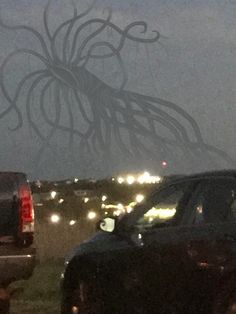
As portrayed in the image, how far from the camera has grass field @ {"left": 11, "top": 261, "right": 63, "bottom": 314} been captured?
13.8 m

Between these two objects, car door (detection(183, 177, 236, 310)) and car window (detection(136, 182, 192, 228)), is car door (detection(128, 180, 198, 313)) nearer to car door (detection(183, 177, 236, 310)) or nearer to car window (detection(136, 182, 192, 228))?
car window (detection(136, 182, 192, 228))

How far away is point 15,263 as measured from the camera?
11719mm

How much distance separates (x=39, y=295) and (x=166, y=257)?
20.3 feet

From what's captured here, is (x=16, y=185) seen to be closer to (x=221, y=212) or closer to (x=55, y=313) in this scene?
(x=55, y=313)

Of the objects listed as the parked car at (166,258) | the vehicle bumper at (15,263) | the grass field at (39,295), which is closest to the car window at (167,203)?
the parked car at (166,258)

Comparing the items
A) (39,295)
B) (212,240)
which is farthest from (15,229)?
(39,295)

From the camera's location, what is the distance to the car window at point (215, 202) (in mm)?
9291

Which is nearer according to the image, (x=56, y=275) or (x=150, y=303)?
(x=150, y=303)

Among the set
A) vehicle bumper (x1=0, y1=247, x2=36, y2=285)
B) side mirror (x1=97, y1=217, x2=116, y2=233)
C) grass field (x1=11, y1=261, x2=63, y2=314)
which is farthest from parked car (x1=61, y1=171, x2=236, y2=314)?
grass field (x1=11, y1=261, x2=63, y2=314)

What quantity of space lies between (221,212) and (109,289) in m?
1.50

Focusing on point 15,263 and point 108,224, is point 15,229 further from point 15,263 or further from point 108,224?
point 108,224

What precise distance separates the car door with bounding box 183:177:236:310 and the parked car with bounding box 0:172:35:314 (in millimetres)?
2695

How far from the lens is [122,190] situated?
5981 cm

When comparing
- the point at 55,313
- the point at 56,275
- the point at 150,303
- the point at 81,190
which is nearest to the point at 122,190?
the point at 81,190
